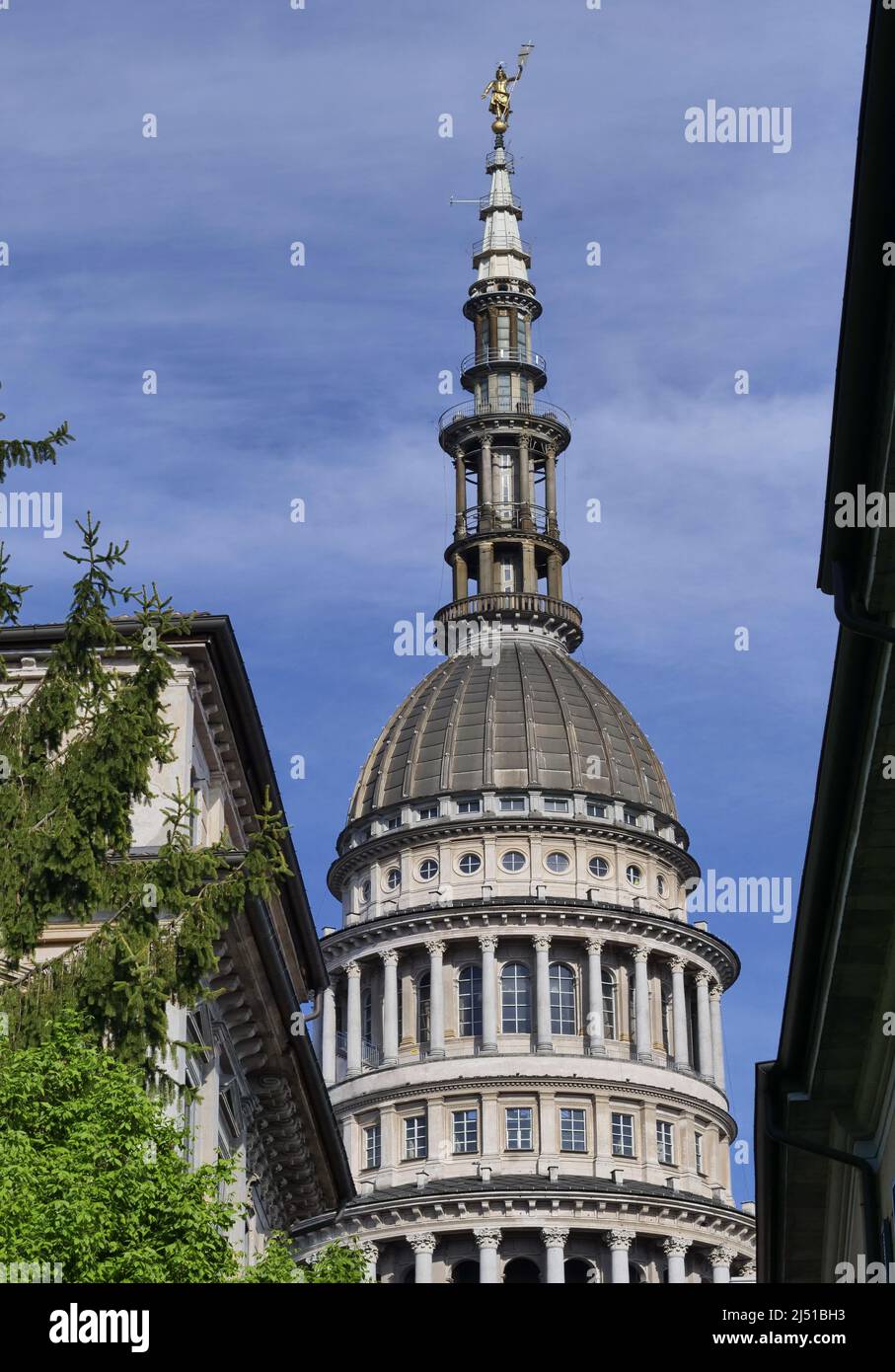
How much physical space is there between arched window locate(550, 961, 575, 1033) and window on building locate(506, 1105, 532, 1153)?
4.15 metres

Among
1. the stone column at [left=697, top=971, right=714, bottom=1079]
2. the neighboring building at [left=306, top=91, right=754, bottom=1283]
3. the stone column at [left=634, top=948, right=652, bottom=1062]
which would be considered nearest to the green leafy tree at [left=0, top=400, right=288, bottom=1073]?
the neighboring building at [left=306, top=91, right=754, bottom=1283]

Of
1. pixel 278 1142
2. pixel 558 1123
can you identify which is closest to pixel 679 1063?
pixel 558 1123

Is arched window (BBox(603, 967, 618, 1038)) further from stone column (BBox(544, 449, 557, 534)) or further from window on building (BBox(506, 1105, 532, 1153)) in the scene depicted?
stone column (BBox(544, 449, 557, 534))

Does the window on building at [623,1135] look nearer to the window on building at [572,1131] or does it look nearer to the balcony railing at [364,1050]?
the window on building at [572,1131]

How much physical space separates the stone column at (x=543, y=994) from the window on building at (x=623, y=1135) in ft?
14.3

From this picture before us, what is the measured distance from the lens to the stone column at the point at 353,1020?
124062mm

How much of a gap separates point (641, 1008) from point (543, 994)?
461 cm

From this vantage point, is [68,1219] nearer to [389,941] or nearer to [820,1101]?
[820,1101]

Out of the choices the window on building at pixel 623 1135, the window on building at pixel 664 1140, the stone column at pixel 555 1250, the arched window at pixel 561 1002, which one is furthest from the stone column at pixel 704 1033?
the stone column at pixel 555 1250

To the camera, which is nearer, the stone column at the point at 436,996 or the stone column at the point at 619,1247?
the stone column at the point at 619,1247

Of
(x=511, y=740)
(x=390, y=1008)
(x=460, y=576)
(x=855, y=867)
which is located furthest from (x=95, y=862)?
(x=460, y=576)

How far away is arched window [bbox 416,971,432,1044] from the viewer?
407 feet

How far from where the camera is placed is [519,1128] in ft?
397

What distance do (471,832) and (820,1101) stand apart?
98.6m
